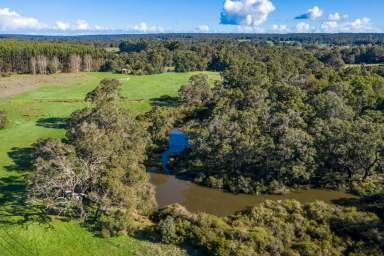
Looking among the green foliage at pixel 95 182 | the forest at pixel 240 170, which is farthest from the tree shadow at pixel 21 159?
the green foliage at pixel 95 182

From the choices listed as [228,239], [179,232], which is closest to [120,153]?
[179,232]

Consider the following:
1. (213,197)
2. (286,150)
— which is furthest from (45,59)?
(286,150)

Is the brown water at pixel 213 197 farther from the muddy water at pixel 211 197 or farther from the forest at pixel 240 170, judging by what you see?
the forest at pixel 240 170

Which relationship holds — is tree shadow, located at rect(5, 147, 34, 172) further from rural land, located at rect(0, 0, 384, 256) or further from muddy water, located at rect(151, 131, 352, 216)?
muddy water, located at rect(151, 131, 352, 216)

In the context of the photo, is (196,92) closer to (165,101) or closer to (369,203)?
(165,101)

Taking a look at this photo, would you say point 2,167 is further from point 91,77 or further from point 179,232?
point 91,77

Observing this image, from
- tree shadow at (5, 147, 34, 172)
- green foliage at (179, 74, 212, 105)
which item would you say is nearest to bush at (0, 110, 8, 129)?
tree shadow at (5, 147, 34, 172)
